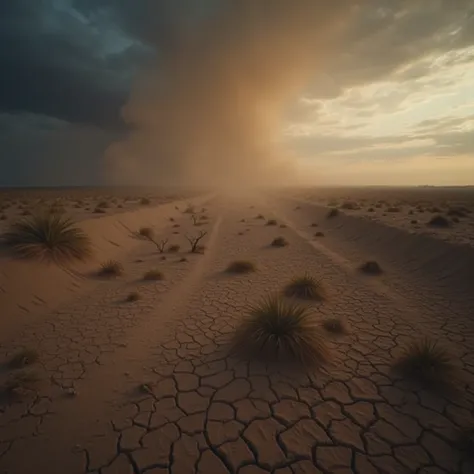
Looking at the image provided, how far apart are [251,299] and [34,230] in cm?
705

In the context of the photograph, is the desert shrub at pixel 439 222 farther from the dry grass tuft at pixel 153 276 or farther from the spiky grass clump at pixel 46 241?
the spiky grass clump at pixel 46 241

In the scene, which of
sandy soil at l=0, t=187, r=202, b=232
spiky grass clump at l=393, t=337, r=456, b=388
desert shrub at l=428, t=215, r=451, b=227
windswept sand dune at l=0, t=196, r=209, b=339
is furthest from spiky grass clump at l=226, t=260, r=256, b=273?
desert shrub at l=428, t=215, r=451, b=227

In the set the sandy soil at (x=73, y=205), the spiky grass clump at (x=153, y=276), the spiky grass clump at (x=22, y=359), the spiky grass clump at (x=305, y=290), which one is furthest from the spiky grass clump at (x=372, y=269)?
the sandy soil at (x=73, y=205)

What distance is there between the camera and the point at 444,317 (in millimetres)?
6168

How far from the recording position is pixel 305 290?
24.5 feet

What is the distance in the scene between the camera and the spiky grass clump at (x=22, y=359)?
4395 mm

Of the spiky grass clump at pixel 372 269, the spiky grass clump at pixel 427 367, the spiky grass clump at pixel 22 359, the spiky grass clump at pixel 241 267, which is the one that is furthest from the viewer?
the spiky grass clump at pixel 241 267

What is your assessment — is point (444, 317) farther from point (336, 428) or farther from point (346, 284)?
point (336, 428)

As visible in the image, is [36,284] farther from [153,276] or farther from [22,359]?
[22,359]

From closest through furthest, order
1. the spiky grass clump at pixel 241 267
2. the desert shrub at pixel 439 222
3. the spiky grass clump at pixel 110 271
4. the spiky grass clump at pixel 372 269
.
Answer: the spiky grass clump at pixel 110 271 → the spiky grass clump at pixel 372 269 → the spiky grass clump at pixel 241 267 → the desert shrub at pixel 439 222

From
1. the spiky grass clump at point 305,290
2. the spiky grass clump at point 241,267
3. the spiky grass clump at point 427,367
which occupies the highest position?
the spiky grass clump at point 427,367

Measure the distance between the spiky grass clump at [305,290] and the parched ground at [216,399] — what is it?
43 cm

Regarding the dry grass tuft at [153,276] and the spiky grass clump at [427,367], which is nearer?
the spiky grass clump at [427,367]

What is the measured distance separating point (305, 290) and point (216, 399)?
4.33 meters
